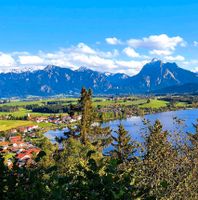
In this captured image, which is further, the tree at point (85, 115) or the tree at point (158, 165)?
the tree at point (85, 115)

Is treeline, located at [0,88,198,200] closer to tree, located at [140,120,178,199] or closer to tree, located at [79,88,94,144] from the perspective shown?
tree, located at [140,120,178,199]

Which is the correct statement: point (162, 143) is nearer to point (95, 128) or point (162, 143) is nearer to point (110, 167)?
point (110, 167)

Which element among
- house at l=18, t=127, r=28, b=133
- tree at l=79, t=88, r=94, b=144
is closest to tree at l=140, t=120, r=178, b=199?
tree at l=79, t=88, r=94, b=144

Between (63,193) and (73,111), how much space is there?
1983 inches

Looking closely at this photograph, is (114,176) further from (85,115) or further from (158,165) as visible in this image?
(85,115)

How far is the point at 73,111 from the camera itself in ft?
188

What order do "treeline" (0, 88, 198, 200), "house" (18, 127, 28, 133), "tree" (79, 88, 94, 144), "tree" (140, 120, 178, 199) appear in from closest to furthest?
1. "treeline" (0, 88, 198, 200)
2. "tree" (140, 120, 178, 199)
3. "tree" (79, 88, 94, 144)
4. "house" (18, 127, 28, 133)

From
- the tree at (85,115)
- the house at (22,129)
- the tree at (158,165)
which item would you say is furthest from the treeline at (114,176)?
the house at (22,129)

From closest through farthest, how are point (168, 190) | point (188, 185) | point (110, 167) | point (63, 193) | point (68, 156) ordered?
point (63, 193) → point (110, 167) → point (168, 190) → point (188, 185) → point (68, 156)

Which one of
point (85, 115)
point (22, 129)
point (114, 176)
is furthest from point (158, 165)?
point (22, 129)

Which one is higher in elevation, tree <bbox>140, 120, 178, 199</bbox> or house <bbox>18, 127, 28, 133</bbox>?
tree <bbox>140, 120, 178, 199</bbox>

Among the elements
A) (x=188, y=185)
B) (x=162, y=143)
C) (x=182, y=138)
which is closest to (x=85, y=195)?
(x=188, y=185)

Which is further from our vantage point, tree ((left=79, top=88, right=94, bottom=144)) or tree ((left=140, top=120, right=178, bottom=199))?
tree ((left=79, top=88, right=94, bottom=144))

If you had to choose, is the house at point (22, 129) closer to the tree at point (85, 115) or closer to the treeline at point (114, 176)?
the tree at point (85, 115)
